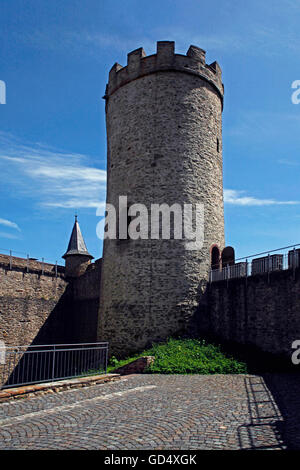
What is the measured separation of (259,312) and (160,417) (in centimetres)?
713

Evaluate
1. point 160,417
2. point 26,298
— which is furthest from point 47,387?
point 26,298

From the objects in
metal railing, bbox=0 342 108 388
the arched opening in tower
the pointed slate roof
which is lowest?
metal railing, bbox=0 342 108 388

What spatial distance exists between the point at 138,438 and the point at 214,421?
1.45 m

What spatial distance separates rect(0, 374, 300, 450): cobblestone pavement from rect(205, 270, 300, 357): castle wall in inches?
94.9

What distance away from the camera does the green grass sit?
428 inches

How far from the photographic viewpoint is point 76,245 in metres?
22.7

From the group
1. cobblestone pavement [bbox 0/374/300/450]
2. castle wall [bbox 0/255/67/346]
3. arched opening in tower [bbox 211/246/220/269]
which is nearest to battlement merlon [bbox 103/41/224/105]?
arched opening in tower [bbox 211/246/220/269]

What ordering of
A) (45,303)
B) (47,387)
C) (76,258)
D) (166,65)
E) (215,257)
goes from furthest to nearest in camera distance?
(76,258) → (45,303) → (166,65) → (215,257) → (47,387)

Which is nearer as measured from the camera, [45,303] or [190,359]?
[190,359]

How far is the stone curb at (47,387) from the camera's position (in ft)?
24.2

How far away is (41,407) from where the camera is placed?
22.4ft

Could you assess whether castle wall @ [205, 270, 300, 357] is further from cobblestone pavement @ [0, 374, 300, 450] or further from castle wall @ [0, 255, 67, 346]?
castle wall @ [0, 255, 67, 346]

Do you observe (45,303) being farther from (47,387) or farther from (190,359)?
(47,387)

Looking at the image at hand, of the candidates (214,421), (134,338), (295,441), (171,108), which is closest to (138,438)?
(214,421)
